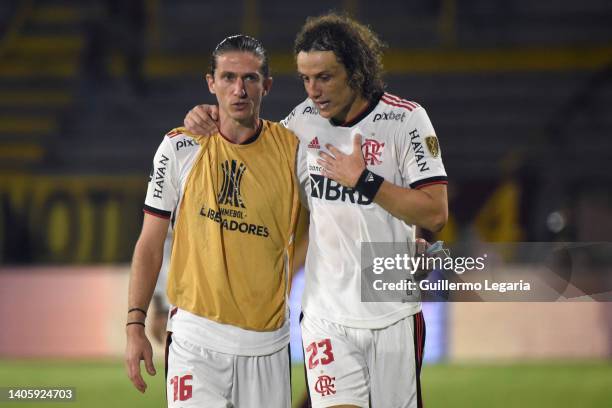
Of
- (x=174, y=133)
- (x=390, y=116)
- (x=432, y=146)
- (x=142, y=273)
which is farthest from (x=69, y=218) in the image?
(x=432, y=146)

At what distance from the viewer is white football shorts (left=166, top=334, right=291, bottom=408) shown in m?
4.00

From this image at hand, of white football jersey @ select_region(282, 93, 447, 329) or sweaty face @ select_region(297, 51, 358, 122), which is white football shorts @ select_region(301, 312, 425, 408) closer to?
white football jersey @ select_region(282, 93, 447, 329)

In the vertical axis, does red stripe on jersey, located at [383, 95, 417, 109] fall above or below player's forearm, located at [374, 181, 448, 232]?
above

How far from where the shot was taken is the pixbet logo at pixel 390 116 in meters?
4.23

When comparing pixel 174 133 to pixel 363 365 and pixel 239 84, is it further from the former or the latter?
pixel 363 365

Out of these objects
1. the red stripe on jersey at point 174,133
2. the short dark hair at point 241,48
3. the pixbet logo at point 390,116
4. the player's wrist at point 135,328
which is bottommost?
the player's wrist at point 135,328

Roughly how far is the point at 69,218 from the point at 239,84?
10330mm

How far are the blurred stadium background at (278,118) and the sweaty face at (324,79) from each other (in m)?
5.89

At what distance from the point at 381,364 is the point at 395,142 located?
878 millimetres

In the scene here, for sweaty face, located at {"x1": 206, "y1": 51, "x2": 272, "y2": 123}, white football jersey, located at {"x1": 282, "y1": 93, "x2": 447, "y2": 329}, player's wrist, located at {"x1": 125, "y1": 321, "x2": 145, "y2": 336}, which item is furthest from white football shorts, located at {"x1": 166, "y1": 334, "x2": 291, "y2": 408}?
sweaty face, located at {"x1": 206, "y1": 51, "x2": 272, "y2": 123}

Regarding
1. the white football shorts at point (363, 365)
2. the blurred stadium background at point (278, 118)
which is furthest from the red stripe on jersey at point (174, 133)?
the blurred stadium background at point (278, 118)

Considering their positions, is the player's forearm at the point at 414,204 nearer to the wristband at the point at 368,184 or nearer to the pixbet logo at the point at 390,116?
the wristband at the point at 368,184

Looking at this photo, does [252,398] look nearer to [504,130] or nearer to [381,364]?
[381,364]

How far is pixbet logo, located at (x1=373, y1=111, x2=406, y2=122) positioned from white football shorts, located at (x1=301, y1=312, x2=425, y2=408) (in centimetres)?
80
